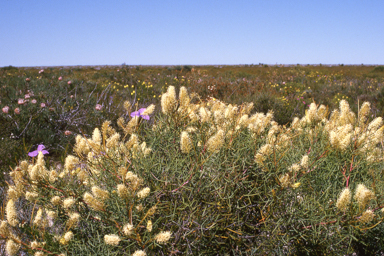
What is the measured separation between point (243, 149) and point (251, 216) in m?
0.33

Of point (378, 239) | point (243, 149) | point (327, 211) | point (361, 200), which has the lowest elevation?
point (378, 239)

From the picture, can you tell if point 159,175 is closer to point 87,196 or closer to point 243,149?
point 87,196

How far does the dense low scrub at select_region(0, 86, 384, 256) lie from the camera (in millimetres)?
1116

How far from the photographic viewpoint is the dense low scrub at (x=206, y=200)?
1.12 meters

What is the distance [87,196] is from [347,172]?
1.19 m

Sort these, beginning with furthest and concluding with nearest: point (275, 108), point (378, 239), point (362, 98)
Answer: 1. point (362, 98)
2. point (275, 108)
3. point (378, 239)

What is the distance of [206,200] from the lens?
48.8 inches

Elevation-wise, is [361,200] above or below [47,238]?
above

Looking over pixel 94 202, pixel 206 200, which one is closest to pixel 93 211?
pixel 94 202

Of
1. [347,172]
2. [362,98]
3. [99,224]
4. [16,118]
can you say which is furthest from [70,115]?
[362,98]

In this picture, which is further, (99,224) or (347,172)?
(347,172)

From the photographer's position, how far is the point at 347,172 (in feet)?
4.39

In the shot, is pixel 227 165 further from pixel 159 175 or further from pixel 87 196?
pixel 87 196

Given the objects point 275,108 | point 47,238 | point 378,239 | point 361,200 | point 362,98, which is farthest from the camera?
point 362,98
